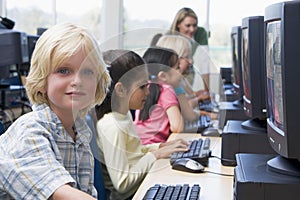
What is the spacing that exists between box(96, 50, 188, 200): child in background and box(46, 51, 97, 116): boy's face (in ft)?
0.85

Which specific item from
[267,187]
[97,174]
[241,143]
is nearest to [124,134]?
[97,174]

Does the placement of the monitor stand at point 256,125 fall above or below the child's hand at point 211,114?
above

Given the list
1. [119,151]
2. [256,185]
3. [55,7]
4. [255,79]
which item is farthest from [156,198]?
[55,7]

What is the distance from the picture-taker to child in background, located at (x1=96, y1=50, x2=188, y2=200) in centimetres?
158

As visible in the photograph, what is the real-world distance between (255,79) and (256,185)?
683 millimetres

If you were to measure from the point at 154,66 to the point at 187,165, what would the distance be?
0.37m

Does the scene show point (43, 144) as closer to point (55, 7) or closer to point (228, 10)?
point (228, 10)

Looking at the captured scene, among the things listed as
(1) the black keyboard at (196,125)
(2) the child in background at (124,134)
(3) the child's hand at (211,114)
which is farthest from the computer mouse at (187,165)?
(3) the child's hand at (211,114)

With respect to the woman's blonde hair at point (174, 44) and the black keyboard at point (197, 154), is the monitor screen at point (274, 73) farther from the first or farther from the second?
the woman's blonde hair at point (174, 44)

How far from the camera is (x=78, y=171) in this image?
4.28 feet

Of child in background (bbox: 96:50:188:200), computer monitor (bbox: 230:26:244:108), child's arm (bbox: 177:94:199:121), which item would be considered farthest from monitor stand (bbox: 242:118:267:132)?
child's arm (bbox: 177:94:199:121)

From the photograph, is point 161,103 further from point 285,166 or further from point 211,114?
point 285,166

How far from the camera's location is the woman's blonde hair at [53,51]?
120cm

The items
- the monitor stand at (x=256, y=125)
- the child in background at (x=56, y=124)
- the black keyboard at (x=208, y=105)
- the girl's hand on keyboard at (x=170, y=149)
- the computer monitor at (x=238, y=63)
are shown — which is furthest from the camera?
the black keyboard at (x=208, y=105)
